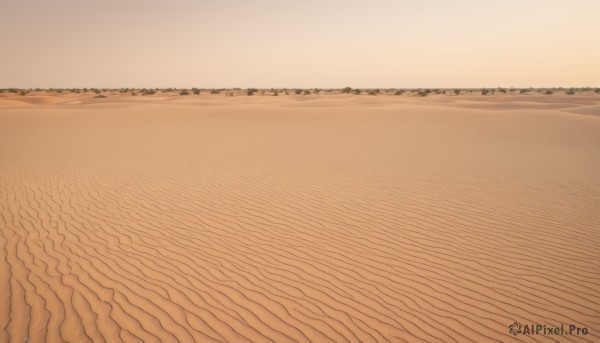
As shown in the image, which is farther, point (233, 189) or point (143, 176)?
point (143, 176)

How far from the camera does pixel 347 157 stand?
37.0 ft

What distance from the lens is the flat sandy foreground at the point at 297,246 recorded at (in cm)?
356

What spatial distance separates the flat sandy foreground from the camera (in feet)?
11.7

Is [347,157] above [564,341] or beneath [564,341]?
above

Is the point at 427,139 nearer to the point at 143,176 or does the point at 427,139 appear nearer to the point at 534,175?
the point at 534,175

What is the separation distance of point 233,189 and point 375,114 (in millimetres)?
17099

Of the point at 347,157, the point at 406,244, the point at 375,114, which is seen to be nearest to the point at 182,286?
the point at 406,244

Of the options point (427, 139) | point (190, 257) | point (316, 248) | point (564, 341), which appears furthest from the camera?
point (427, 139)

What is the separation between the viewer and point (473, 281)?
14.1 feet

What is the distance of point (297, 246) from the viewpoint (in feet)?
17.0

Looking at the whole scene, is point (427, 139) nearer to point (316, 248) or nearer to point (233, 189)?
point (233, 189)

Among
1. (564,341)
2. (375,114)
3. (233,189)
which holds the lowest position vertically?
(564,341)

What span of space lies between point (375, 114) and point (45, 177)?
18868 millimetres

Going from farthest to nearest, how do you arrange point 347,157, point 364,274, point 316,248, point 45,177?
point 347,157, point 45,177, point 316,248, point 364,274
